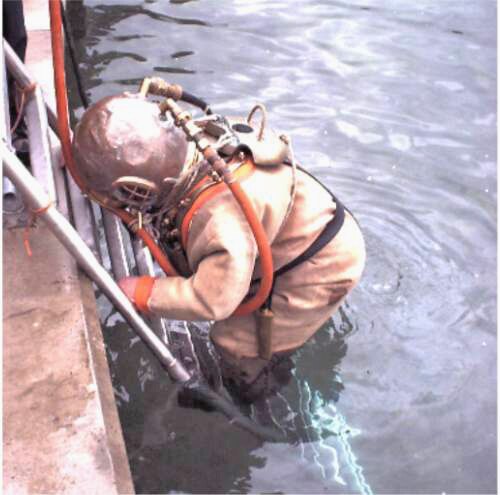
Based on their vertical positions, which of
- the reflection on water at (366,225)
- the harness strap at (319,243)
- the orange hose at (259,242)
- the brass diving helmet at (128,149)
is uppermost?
the brass diving helmet at (128,149)

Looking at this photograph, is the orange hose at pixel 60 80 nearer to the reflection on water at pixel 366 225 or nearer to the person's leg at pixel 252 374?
the person's leg at pixel 252 374

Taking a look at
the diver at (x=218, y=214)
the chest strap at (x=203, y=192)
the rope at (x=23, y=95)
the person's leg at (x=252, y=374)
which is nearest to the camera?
the diver at (x=218, y=214)

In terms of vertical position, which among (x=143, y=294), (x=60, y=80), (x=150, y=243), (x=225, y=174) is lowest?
(x=143, y=294)

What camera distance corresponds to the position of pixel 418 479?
11.4 feet

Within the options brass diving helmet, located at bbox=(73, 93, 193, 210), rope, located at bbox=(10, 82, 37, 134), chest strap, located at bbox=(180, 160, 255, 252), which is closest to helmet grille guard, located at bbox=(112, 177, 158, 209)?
brass diving helmet, located at bbox=(73, 93, 193, 210)

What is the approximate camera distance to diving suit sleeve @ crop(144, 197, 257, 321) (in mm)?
2541

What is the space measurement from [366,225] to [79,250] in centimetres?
262

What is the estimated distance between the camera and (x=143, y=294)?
2762 millimetres

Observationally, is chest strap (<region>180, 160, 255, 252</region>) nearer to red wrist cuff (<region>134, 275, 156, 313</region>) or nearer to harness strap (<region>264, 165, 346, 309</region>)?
red wrist cuff (<region>134, 275, 156, 313</region>)

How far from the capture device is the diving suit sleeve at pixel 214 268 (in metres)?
2.54

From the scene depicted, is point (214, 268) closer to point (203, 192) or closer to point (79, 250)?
point (203, 192)

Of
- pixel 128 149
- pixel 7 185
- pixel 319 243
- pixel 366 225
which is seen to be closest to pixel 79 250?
pixel 128 149

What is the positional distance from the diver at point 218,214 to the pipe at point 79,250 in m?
0.08

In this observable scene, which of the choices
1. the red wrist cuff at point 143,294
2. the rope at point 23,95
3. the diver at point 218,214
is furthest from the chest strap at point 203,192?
the rope at point 23,95
